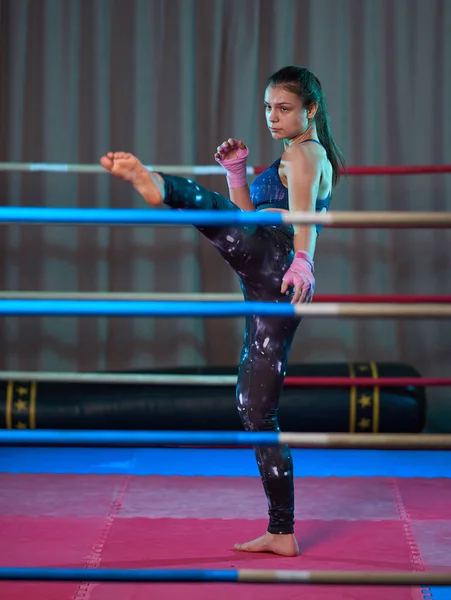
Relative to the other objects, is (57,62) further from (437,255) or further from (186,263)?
(437,255)

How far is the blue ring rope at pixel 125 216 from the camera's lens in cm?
107

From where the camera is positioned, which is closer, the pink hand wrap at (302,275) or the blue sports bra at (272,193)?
the pink hand wrap at (302,275)

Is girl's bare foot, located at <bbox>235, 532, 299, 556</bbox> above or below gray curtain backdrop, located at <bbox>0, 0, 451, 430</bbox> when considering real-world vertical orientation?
below

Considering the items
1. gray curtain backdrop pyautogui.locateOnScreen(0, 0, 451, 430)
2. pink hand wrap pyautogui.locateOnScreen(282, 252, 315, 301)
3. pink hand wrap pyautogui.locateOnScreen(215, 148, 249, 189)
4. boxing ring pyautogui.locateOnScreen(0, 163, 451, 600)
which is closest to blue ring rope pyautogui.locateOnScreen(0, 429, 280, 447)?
boxing ring pyautogui.locateOnScreen(0, 163, 451, 600)

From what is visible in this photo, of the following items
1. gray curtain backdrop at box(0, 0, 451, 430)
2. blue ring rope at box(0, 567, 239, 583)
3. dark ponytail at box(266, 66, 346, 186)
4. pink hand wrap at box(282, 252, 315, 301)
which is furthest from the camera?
gray curtain backdrop at box(0, 0, 451, 430)

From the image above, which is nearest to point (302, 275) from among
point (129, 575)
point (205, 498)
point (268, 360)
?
point (268, 360)

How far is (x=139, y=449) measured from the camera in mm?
3193

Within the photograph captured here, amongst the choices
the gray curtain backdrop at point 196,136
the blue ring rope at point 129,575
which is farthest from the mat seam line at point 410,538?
the gray curtain backdrop at point 196,136

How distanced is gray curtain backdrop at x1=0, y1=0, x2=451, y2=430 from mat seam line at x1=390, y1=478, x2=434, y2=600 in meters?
1.40

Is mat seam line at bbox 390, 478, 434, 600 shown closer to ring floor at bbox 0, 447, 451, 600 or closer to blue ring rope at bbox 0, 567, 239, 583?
ring floor at bbox 0, 447, 451, 600

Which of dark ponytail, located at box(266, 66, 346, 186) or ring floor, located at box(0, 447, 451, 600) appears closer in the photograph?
ring floor, located at box(0, 447, 451, 600)

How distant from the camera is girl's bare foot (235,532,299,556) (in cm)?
186

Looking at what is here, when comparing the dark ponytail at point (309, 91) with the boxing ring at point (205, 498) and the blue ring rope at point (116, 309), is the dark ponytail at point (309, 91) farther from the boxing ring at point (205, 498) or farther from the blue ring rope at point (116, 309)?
the blue ring rope at point (116, 309)

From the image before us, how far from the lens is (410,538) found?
2.02 m
